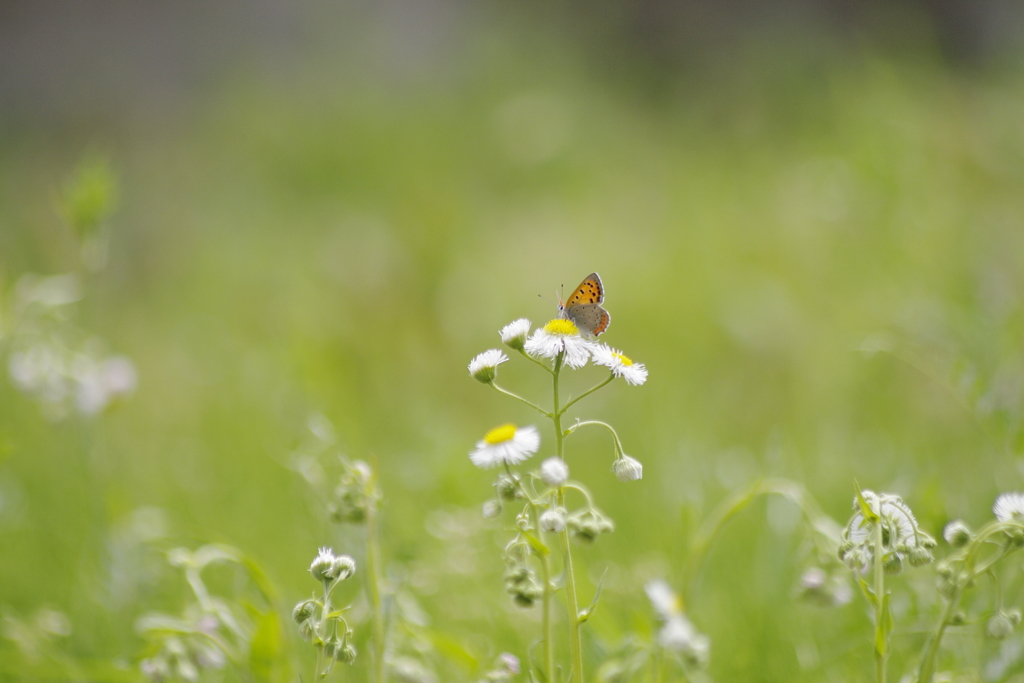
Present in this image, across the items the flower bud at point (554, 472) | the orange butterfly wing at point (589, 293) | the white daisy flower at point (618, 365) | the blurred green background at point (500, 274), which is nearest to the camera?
the flower bud at point (554, 472)

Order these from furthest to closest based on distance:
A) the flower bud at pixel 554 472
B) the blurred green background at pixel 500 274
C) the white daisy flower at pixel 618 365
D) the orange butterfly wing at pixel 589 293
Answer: the blurred green background at pixel 500 274 < the orange butterfly wing at pixel 589 293 < the white daisy flower at pixel 618 365 < the flower bud at pixel 554 472

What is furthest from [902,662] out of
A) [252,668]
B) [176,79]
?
[176,79]

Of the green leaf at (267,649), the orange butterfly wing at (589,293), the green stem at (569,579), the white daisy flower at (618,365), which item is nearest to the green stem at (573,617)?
the green stem at (569,579)

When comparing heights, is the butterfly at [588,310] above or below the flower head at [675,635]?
above

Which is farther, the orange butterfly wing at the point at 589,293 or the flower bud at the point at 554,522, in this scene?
the orange butterfly wing at the point at 589,293

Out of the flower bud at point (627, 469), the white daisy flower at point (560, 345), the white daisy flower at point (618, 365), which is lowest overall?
the flower bud at point (627, 469)

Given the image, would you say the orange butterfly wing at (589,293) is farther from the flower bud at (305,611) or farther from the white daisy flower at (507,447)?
the flower bud at (305,611)

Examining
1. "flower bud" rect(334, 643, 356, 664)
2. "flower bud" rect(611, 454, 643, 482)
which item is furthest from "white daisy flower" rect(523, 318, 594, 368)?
"flower bud" rect(334, 643, 356, 664)
